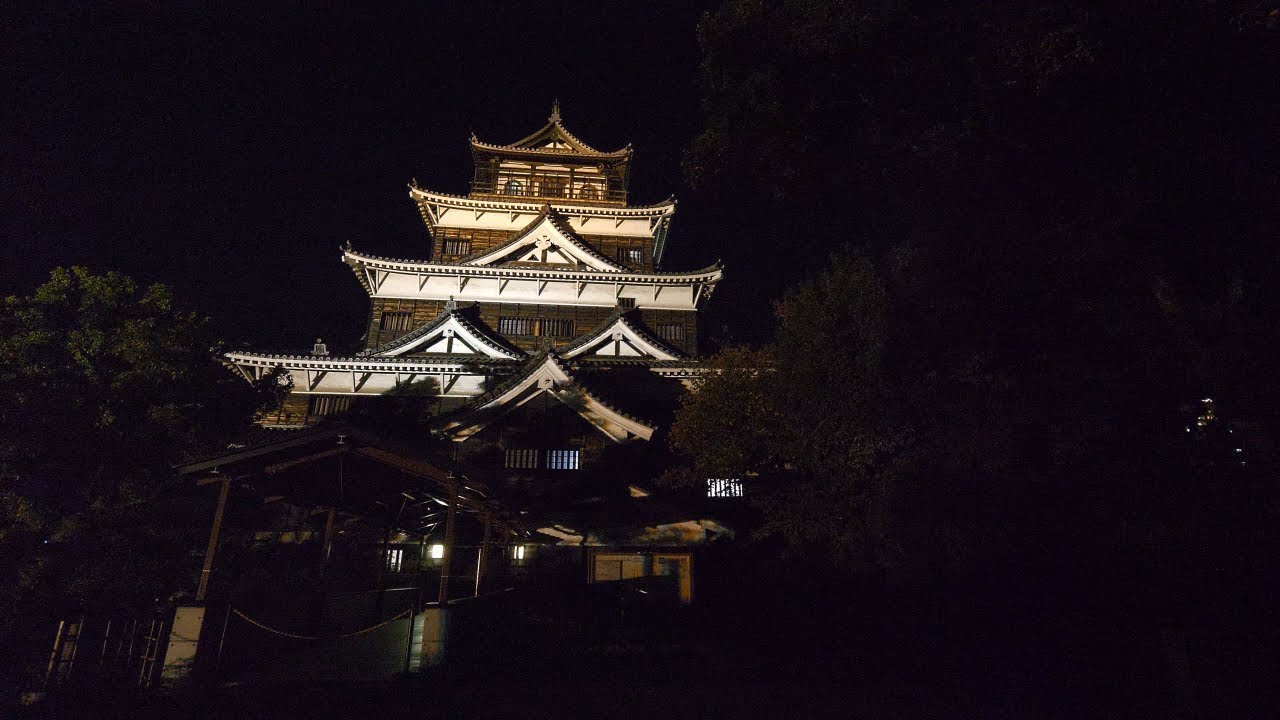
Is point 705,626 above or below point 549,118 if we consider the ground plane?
Answer: below

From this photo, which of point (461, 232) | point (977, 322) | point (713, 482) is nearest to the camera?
point (977, 322)

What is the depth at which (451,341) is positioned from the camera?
2338 centimetres

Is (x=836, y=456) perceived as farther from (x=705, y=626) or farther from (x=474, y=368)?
(x=474, y=368)

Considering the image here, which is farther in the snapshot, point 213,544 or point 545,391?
point 545,391

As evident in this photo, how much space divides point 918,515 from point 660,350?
569 inches

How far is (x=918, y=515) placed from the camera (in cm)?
1009

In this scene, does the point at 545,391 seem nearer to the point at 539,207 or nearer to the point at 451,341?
the point at 451,341

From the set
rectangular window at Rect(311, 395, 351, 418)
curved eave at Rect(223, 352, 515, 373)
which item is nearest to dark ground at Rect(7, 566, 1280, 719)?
curved eave at Rect(223, 352, 515, 373)

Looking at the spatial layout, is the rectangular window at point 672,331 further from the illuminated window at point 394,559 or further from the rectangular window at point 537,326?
the illuminated window at point 394,559

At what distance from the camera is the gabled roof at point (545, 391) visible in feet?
56.2

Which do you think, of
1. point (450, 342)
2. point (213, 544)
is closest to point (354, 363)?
point (450, 342)

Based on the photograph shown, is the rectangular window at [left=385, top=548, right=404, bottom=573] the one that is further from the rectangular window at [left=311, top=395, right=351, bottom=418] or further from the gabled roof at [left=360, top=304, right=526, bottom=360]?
the gabled roof at [left=360, top=304, right=526, bottom=360]

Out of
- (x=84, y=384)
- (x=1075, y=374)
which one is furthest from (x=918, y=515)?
(x=84, y=384)

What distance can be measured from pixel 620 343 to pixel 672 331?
3.44 metres
